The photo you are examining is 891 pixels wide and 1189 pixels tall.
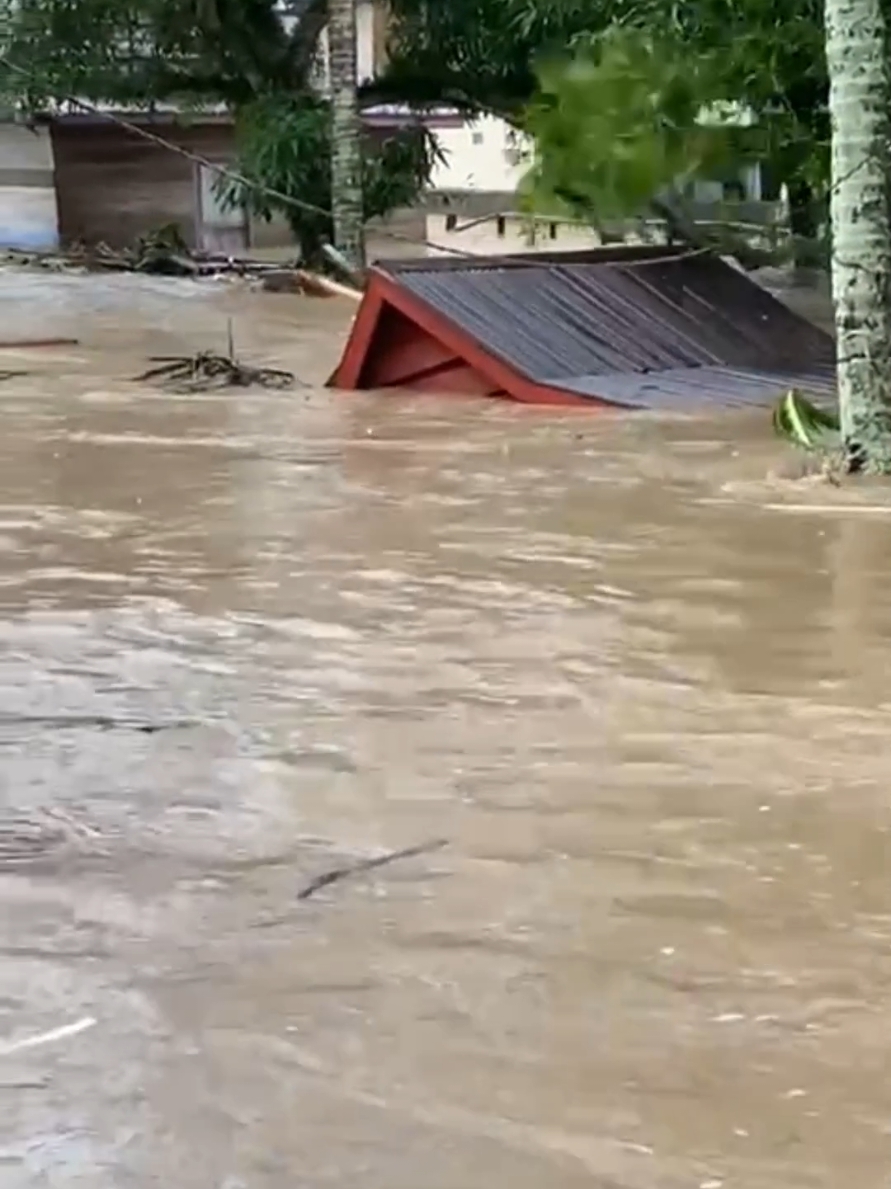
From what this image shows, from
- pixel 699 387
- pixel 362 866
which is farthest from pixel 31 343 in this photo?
pixel 362 866

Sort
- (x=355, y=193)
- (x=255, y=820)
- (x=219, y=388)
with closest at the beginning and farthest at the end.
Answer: (x=255, y=820)
(x=219, y=388)
(x=355, y=193)

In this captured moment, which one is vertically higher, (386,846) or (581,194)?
(581,194)

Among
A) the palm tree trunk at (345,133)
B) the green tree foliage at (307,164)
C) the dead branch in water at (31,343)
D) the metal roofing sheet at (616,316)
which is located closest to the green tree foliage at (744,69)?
the metal roofing sheet at (616,316)

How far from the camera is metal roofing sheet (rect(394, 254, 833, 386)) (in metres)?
11.2

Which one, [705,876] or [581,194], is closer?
[705,876]

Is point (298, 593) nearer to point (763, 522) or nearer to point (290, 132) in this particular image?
point (763, 522)

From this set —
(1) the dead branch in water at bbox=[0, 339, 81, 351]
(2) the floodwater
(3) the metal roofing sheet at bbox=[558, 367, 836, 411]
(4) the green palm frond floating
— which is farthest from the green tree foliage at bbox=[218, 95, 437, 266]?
(2) the floodwater

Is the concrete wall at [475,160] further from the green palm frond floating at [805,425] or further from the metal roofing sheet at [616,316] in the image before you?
the green palm frond floating at [805,425]

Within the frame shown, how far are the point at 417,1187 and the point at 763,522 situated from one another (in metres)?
4.90

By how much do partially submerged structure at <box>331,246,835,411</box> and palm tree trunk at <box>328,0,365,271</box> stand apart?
6432 millimetres

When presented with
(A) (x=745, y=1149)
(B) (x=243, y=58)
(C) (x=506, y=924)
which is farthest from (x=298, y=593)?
(B) (x=243, y=58)

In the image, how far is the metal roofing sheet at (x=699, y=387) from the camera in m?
10.4

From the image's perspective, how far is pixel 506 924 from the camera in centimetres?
356

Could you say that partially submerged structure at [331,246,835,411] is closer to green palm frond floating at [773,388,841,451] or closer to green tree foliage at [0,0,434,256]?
green palm frond floating at [773,388,841,451]
